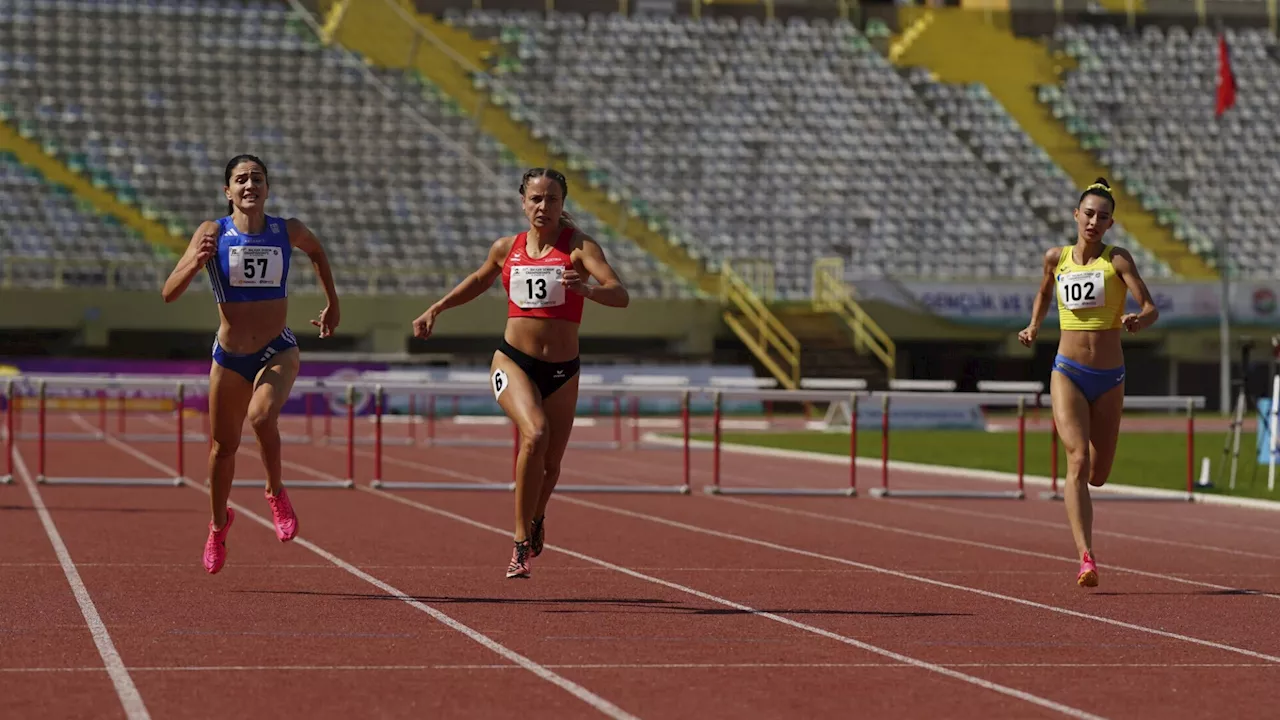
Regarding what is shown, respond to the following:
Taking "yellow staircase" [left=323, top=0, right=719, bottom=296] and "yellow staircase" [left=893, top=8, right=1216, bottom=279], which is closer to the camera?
"yellow staircase" [left=323, top=0, right=719, bottom=296]

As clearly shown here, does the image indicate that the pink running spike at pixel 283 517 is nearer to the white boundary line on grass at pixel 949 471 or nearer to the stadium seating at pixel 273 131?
the white boundary line on grass at pixel 949 471

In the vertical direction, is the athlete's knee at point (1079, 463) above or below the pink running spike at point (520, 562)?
above

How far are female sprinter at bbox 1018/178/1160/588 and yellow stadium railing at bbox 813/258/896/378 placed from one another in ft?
96.6

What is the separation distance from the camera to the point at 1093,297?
10680 millimetres

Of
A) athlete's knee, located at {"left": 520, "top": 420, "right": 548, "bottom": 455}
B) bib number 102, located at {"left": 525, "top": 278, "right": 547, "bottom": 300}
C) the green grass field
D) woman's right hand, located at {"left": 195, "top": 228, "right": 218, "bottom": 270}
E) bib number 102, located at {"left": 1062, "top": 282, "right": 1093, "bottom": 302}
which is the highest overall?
woman's right hand, located at {"left": 195, "top": 228, "right": 218, "bottom": 270}

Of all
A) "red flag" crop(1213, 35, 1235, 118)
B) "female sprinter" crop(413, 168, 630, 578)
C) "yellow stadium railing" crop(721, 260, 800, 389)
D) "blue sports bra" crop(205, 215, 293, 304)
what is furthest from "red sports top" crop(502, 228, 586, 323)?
"red flag" crop(1213, 35, 1235, 118)

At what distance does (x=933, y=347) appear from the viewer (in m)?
45.6

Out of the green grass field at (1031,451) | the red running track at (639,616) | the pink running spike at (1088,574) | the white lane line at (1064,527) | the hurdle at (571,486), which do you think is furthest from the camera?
the green grass field at (1031,451)

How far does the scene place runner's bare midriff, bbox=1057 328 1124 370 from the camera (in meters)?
10.6

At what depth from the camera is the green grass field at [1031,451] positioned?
21844mm

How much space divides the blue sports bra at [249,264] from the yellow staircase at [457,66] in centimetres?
3368

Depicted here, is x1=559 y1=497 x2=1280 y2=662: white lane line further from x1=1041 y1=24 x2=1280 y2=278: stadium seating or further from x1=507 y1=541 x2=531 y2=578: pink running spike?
x1=1041 y1=24 x2=1280 y2=278: stadium seating

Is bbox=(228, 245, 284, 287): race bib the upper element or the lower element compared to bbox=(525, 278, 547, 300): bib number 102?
upper

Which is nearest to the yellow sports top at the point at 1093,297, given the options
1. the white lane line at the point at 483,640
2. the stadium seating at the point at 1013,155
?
the white lane line at the point at 483,640
